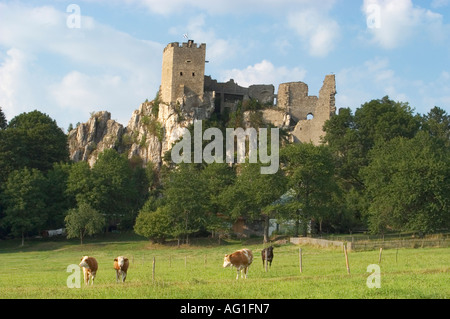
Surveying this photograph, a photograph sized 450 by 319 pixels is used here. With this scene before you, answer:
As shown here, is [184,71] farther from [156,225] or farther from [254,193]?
[156,225]

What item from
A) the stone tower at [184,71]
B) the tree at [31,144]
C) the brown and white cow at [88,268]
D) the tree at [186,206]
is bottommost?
the brown and white cow at [88,268]

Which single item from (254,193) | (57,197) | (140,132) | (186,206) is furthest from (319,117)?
(57,197)

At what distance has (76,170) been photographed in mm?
63906

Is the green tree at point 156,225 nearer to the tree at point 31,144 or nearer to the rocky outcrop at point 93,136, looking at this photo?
the tree at point 31,144

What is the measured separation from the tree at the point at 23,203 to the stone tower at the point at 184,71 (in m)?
25.6

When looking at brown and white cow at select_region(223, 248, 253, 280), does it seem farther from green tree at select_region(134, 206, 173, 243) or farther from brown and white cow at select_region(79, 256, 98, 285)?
green tree at select_region(134, 206, 173, 243)

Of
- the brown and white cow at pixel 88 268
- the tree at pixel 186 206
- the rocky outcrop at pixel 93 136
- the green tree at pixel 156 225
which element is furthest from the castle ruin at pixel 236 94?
the brown and white cow at pixel 88 268

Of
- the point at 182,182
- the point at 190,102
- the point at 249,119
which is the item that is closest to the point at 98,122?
the point at 190,102

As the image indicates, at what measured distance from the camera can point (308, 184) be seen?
55938 mm

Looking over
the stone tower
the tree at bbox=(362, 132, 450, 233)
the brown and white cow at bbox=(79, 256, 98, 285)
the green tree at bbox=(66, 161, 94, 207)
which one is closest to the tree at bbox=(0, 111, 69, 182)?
the green tree at bbox=(66, 161, 94, 207)

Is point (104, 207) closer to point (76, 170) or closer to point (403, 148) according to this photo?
point (76, 170)

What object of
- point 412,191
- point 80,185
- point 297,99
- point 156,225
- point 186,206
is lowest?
point 156,225

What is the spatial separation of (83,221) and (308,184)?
21441mm

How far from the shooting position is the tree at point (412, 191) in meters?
48.1
